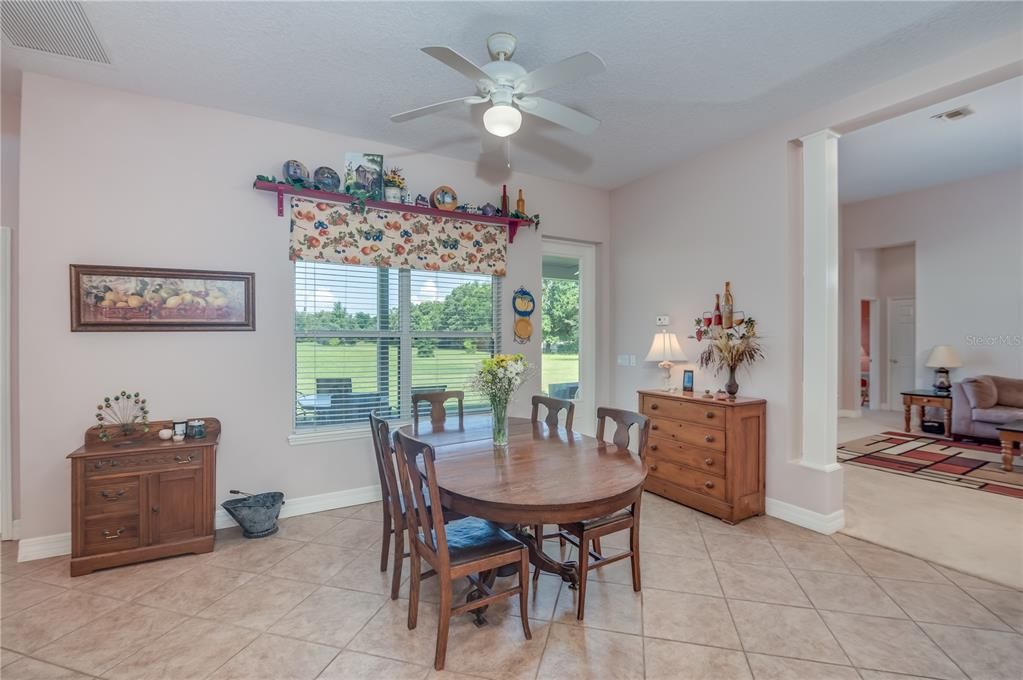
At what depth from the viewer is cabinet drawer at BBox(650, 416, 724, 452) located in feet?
10.8

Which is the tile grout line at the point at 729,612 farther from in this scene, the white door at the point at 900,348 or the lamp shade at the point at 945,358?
the white door at the point at 900,348

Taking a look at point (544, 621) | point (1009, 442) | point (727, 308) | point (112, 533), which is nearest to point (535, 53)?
point (727, 308)

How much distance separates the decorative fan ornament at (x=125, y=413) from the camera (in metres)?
2.89

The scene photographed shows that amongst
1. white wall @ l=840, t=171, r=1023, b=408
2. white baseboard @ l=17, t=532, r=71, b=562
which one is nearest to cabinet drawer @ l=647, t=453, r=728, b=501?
white baseboard @ l=17, t=532, r=71, b=562

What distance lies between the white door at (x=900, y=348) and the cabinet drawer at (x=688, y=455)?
255 inches

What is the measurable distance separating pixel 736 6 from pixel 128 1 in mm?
2879

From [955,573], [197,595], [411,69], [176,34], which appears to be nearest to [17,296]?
[176,34]

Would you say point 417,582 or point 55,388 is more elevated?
point 55,388

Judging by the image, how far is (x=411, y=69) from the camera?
2.68m

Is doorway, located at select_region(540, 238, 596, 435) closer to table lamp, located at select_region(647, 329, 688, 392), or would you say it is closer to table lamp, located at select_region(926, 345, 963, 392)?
table lamp, located at select_region(647, 329, 688, 392)

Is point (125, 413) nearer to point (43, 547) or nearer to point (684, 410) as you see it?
point (43, 547)

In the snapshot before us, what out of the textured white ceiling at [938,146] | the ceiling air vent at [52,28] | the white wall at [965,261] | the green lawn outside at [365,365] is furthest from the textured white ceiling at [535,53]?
the white wall at [965,261]

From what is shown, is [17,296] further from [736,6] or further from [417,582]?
[736,6]

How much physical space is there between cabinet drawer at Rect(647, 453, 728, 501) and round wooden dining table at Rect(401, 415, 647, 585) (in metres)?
1.27
